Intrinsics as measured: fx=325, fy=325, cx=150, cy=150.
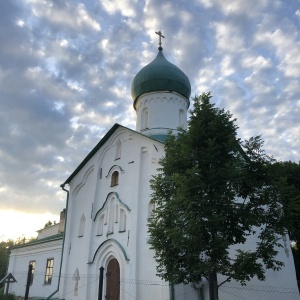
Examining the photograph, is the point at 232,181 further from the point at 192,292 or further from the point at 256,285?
the point at 256,285

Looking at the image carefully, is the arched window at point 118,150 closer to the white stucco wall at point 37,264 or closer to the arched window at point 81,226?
the arched window at point 81,226

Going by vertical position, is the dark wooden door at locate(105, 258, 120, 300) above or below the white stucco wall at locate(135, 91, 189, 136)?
below

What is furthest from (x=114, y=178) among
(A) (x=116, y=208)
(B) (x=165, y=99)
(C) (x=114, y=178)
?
(B) (x=165, y=99)

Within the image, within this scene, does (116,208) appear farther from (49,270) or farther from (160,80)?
(160,80)

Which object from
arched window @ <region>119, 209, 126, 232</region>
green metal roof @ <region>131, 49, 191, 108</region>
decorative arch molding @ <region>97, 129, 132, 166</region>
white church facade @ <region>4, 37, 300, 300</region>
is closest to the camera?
white church facade @ <region>4, 37, 300, 300</region>

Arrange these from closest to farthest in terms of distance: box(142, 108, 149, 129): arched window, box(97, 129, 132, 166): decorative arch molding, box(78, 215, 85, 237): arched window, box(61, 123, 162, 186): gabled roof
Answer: box(97, 129, 132, 166): decorative arch molding
box(78, 215, 85, 237): arched window
box(61, 123, 162, 186): gabled roof
box(142, 108, 149, 129): arched window

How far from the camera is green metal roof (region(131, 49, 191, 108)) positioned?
16.2 metres

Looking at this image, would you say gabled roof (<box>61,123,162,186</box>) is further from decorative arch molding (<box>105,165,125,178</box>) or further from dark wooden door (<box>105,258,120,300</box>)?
dark wooden door (<box>105,258,120,300</box>)

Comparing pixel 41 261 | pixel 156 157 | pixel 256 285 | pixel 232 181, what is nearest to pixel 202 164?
pixel 232 181

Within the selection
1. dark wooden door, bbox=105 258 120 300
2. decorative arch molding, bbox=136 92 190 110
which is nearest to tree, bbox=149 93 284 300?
dark wooden door, bbox=105 258 120 300

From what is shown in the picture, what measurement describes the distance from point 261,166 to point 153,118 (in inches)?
354

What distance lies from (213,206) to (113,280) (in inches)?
251

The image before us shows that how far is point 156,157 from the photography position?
1192cm

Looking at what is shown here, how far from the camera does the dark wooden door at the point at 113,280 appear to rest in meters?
11.4
